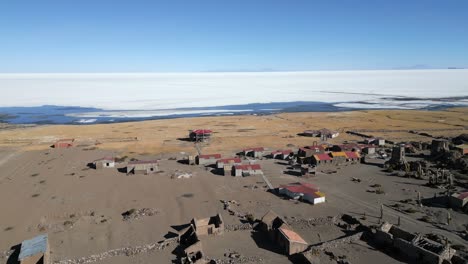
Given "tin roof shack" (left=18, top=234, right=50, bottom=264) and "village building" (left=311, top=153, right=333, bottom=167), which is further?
"village building" (left=311, top=153, right=333, bottom=167)

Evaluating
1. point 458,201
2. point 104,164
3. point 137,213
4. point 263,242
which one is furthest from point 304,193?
point 104,164

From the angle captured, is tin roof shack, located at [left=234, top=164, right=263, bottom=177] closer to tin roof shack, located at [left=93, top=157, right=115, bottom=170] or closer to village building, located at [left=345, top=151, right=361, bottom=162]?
village building, located at [left=345, top=151, right=361, bottom=162]

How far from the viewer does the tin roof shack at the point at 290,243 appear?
17.7m

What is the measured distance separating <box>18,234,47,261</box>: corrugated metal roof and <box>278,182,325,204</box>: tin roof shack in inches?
622

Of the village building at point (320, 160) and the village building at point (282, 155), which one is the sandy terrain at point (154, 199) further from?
the village building at point (320, 160)

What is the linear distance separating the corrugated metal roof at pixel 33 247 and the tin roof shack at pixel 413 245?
1703 centimetres

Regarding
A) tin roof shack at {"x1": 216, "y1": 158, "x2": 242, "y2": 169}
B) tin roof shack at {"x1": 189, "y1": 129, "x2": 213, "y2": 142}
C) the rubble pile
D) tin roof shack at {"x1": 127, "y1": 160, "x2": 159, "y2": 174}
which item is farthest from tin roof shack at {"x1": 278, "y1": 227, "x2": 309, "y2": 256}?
tin roof shack at {"x1": 189, "y1": 129, "x2": 213, "y2": 142}

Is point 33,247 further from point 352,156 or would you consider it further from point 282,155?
point 352,156

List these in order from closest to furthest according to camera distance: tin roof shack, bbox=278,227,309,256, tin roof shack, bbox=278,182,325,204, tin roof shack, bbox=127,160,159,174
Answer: tin roof shack, bbox=278,227,309,256
tin roof shack, bbox=278,182,325,204
tin roof shack, bbox=127,160,159,174

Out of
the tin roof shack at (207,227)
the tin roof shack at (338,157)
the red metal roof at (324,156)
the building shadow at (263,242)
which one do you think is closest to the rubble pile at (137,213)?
the tin roof shack at (207,227)

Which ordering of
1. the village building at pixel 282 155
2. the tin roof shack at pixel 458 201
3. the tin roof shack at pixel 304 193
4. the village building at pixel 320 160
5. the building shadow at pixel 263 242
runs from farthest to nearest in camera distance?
1. the village building at pixel 282 155
2. the village building at pixel 320 160
3. the tin roof shack at pixel 304 193
4. the tin roof shack at pixel 458 201
5. the building shadow at pixel 263 242

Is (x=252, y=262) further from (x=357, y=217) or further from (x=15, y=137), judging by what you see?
(x=15, y=137)

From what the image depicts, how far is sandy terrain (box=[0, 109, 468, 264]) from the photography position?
19.5m

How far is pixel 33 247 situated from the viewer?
698 inches
